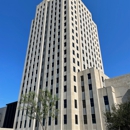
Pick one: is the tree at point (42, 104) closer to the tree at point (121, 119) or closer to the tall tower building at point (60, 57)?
the tall tower building at point (60, 57)

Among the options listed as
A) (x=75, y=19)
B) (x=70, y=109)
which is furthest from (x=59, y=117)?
(x=75, y=19)

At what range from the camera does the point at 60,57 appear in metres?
47.5

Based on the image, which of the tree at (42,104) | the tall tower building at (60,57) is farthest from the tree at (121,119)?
the tree at (42,104)

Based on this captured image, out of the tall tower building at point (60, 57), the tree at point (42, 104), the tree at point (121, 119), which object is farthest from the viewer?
the tall tower building at point (60, 57)

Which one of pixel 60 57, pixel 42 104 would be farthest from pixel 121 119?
pixel 60 57

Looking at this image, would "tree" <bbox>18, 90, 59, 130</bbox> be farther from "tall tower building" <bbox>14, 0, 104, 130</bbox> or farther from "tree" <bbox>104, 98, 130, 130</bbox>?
"tree" <bbox>104, 98, 130, 130</bbox>

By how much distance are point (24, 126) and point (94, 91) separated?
87.4 feet

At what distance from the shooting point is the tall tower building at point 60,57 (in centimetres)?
3903

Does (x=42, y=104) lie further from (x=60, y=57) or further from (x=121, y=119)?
(x=60, y=57)

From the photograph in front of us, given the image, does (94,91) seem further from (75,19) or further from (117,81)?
(75,19)

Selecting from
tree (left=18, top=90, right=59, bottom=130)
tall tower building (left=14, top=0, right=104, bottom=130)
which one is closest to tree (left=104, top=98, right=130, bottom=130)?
tall tower building (left=14, top=0, right=104, bottom=130)

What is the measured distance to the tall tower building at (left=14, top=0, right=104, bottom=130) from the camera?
39031 mm

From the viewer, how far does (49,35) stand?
188ft

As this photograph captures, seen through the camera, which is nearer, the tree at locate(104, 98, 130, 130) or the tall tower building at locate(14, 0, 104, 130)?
the tree at locate(104, 98, 130, 130)
